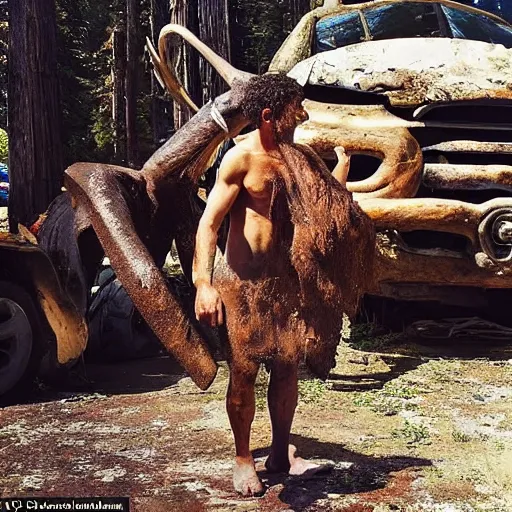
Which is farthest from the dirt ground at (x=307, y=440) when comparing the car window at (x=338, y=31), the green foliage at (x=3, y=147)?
the green foliage at (x=3, y=147)

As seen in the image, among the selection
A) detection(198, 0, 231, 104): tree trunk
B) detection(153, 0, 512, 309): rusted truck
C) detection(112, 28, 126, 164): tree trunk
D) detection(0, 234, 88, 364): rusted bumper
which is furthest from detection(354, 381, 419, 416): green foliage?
detection(112, 28, 126, 164): tree trunk

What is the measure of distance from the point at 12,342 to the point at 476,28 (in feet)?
16.5

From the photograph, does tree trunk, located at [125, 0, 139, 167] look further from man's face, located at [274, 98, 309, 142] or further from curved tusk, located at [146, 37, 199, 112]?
man's face, located at [274, 98, 309, 142]

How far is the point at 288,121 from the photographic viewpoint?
355 cm

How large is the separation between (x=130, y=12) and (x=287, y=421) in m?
14.6

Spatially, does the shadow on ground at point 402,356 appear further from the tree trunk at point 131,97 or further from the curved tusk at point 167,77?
the tree trunk at point 131,97

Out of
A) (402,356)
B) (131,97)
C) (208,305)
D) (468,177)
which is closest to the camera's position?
(208,305)

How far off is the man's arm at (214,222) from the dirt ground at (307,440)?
2.88ft

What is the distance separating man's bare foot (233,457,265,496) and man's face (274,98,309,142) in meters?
1.42

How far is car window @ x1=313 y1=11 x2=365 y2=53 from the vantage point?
727cm

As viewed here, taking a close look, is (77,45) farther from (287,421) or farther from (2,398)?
(287,421)

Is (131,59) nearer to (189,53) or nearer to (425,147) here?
(189,53)

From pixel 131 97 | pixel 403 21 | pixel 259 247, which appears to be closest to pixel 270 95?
pixel 259 247

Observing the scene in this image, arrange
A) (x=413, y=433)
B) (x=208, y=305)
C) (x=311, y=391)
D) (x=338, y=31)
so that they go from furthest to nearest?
(x=338, y=31)
(x=311, y=391)
(x=413, y=433)
(x=208, y=305)
